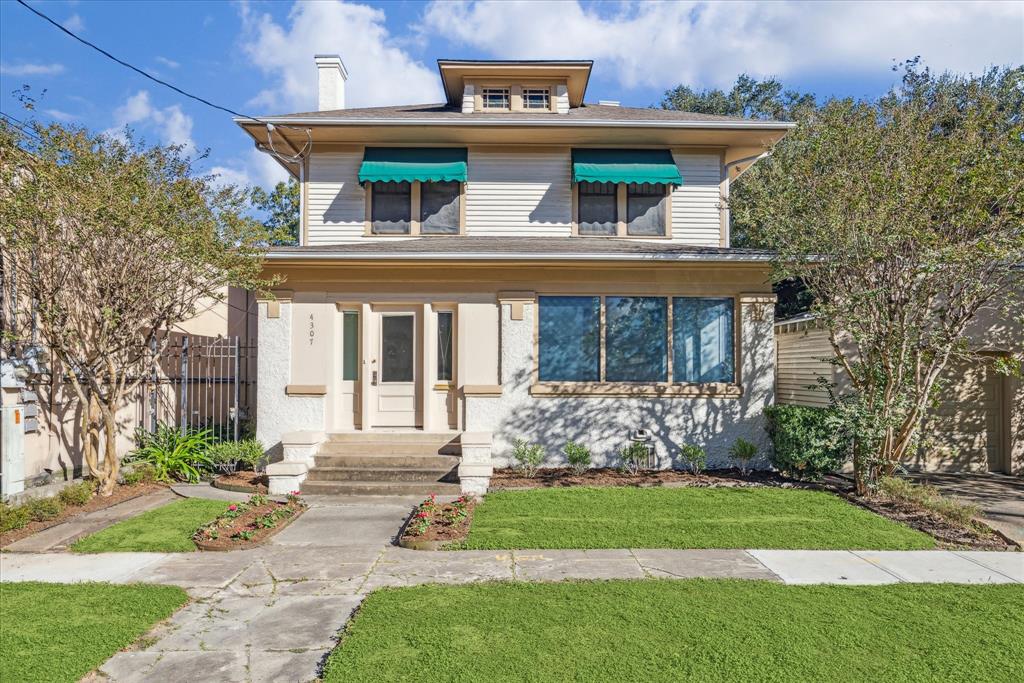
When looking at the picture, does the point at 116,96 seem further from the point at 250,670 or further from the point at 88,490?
the point at 250,670

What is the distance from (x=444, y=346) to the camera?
11.5 metres

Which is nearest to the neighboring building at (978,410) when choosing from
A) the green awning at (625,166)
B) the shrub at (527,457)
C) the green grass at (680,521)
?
the green grass at (680,521)

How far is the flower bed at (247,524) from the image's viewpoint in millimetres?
7059

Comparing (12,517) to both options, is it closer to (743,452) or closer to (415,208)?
(415,208)

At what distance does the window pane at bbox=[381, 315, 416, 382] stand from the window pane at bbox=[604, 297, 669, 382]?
11.2 feet

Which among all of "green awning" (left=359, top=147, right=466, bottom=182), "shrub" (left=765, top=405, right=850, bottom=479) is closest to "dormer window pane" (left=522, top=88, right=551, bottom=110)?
"green awning" (left=359, top=147, right=466, bottom=182)

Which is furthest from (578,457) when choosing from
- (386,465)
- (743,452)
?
(386,465)

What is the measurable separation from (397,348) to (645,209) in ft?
17.7

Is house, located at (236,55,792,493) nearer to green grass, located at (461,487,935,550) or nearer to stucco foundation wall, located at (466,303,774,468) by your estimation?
stucco foundation wall, located at (466,303,774,468)

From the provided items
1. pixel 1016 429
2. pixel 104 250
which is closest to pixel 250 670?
pixel 104 250

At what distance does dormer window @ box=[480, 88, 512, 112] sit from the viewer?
1383 centimetres

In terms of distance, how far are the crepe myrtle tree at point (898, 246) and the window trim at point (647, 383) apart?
157cm

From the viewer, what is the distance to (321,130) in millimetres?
12461

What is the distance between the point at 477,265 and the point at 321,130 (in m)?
4.25
